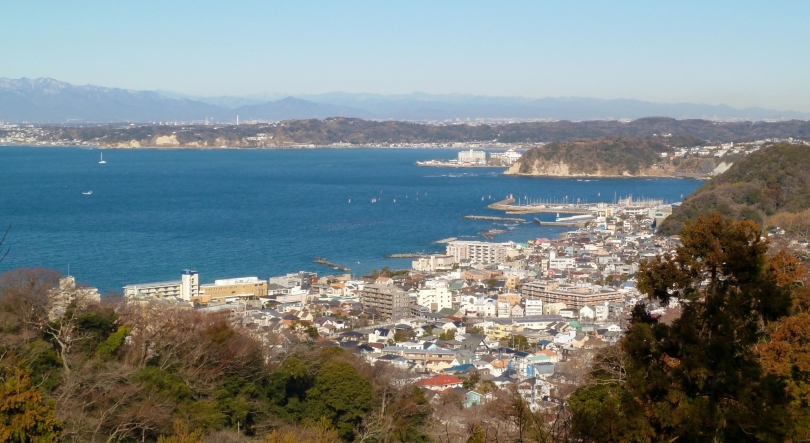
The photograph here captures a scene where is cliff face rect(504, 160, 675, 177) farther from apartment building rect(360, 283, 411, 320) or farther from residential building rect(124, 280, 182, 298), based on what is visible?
residential building rect(124, 280, 182, 298)

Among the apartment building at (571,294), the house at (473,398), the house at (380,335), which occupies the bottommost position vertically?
the apartment building at (571,294)

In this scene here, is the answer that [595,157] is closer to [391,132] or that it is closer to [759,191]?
[759,191]

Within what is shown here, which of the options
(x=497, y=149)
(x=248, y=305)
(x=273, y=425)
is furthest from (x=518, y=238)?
(x=497, y=149)

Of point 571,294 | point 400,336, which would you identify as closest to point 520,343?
point 400,336

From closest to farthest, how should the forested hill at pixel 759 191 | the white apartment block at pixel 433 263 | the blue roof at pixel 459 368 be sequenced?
the blue roof at pixel 459 368, the white apartment block at pixel 433 263, the forested hill at pixel 759 191

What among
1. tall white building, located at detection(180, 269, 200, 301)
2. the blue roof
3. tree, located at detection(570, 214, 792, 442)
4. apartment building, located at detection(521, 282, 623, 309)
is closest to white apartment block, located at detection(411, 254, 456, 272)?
apartment building, located at detection(521, 282, 623, 309)

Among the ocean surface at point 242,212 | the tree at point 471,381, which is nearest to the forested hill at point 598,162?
the ocean surface at point 242,212

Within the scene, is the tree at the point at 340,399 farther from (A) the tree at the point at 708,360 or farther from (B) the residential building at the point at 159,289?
(B) the residential building at the point at 159,289
